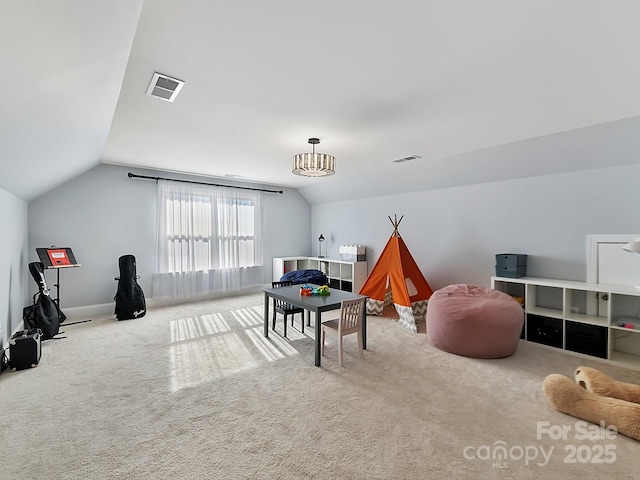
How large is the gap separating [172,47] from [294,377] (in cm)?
277

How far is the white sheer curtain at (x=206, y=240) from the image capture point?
5.63 m

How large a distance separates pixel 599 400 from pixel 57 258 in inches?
244

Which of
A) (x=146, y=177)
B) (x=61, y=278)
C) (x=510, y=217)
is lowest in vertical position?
(x=61, y=278)

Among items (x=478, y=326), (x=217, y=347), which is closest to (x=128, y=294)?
(x=217, y=347)

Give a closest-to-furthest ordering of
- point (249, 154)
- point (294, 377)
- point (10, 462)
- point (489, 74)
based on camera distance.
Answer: point (10, 462) < point (489, 74) < point (294, 377) < point (249, 154)

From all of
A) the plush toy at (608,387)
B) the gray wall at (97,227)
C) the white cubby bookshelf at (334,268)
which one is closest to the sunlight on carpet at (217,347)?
the gray wall at (97,227)

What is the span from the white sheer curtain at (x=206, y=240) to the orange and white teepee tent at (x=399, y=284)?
114 inches

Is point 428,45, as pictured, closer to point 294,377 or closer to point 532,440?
point 532,440

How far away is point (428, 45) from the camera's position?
1.86m

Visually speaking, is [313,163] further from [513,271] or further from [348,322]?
[513,271]

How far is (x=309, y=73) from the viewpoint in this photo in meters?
2.18

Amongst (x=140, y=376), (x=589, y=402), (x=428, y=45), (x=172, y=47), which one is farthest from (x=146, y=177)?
(x=589, y=402)

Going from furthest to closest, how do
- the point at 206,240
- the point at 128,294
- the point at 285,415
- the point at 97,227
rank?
the point at 206,240 < the point at 97,227 < the point at 128,294 < the point at 285,415

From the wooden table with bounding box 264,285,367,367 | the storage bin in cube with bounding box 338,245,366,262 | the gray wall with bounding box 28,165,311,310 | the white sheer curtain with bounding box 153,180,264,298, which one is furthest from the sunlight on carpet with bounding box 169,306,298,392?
the storage bin in cube with bounding box 338,245,366,262
